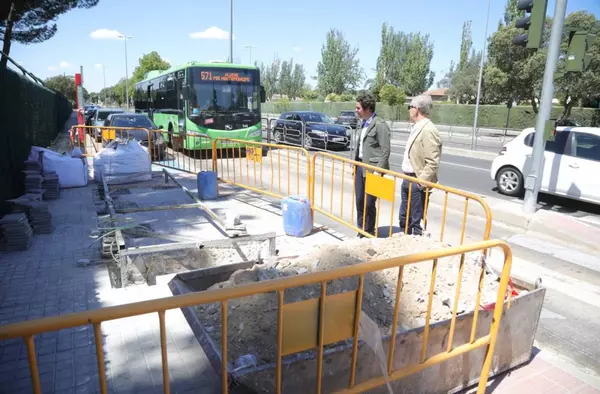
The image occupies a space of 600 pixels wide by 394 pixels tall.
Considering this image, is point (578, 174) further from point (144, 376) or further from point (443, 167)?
point (144, 376)

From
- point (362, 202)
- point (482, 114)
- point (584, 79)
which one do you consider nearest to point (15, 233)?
point (362, 202)

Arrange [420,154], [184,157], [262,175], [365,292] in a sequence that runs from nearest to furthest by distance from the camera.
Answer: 1. [365,292]
2. [420,154]
3. [262,175]
4. [184,157]

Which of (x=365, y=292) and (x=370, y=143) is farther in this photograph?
(x=370, y=143)

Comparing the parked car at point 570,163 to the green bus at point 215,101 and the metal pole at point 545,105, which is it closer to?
the metal pole at point 545,105

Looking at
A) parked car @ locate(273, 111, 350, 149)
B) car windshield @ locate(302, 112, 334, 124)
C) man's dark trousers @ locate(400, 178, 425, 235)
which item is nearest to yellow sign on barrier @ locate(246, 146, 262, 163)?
man's dark trousers @ locate(400, 178, 425, 235)

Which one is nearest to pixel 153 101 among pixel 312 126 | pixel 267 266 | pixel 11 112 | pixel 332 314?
pixel 312 126

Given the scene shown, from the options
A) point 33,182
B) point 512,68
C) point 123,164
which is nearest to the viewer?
point 33,182

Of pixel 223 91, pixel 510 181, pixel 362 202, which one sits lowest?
pixel 510 181

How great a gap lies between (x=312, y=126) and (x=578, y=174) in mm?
11402

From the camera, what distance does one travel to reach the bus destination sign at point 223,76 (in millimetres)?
15118

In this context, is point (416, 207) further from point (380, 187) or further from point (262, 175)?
point (262, 175)

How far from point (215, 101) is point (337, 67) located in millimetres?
55786

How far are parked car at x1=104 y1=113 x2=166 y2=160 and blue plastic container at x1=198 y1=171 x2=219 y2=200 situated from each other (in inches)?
216

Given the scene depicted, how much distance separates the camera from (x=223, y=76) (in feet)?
50.4
